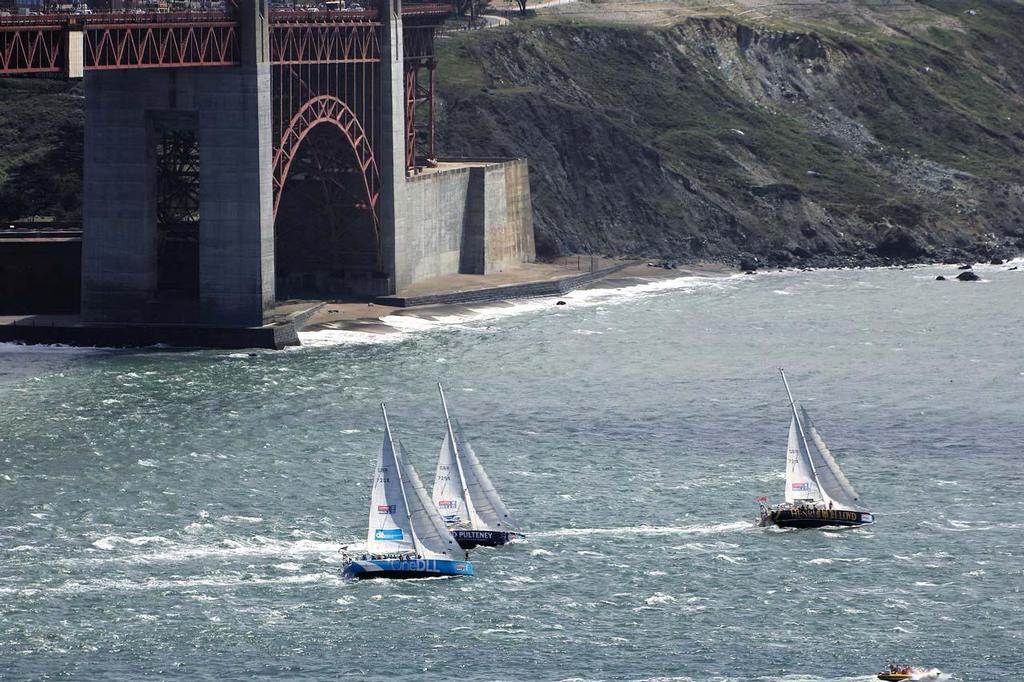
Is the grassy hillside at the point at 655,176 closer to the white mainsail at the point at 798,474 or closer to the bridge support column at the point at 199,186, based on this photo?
the bridge support column at the point at 199,186

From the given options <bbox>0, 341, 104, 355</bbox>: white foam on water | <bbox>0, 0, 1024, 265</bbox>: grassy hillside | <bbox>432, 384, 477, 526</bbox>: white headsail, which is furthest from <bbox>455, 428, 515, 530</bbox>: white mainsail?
<bbox>0, 0, 1024, 265</bbox>: grassy hillside

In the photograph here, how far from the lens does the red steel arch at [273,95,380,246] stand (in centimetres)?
13925

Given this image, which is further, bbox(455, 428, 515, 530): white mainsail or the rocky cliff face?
the rocky cliff face

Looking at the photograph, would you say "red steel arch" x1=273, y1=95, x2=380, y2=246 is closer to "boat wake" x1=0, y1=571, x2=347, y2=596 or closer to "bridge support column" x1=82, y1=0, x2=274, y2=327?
"bridge support column" x1=82, y1=0, x2=274, y2=327

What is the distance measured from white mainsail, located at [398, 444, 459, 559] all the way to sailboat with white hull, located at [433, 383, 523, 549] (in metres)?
2.86

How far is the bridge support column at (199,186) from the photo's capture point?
132 metres

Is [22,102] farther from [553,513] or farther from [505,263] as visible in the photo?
[553,513]

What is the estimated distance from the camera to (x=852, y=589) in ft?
264

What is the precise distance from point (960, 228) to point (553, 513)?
10352cm

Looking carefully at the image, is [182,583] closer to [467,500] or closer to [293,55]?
[467,500]

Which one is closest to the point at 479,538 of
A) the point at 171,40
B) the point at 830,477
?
the point at 830,477

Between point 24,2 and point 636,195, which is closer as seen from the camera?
point 24,2

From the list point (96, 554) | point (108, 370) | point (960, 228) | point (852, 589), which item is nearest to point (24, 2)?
point (108, 370)

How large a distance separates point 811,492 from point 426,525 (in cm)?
1733
